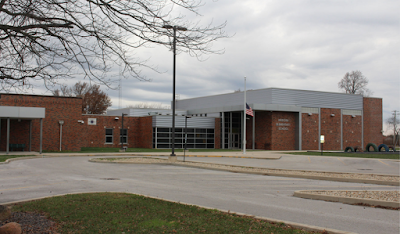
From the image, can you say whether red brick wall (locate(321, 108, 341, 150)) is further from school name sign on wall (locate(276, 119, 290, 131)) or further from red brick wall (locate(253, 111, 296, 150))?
school name sign on wall (locate(276, 119, 290, 131))

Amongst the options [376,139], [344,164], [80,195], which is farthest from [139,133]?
[80,195]

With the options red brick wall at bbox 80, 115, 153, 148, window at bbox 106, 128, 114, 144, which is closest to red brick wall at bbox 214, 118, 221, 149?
red brick wall at bbox 80, 115, 153, 148

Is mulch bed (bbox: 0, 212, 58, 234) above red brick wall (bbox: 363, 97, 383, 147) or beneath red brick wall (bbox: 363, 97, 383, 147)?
beneath

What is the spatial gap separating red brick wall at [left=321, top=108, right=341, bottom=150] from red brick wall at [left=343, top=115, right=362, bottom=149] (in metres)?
1.38

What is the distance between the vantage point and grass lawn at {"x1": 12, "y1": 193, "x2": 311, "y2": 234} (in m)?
6.42

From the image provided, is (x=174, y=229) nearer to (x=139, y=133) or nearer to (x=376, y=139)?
(x=139, y=133)

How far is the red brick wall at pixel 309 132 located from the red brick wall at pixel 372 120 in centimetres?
1027

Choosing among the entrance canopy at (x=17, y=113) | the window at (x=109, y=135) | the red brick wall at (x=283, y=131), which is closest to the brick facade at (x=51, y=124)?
the entrance canopy at (x=17, y=113)

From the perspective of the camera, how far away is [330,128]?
5066 centimetres

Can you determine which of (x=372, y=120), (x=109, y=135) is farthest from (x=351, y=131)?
(x=109, y=135)

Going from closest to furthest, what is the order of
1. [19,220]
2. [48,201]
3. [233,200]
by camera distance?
[19,220], [48,201], [233,200]

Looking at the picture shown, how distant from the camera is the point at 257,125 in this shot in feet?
160

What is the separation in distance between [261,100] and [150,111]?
816 inches

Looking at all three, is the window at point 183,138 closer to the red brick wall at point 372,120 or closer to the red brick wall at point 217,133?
the red brick wall at point 217,133
